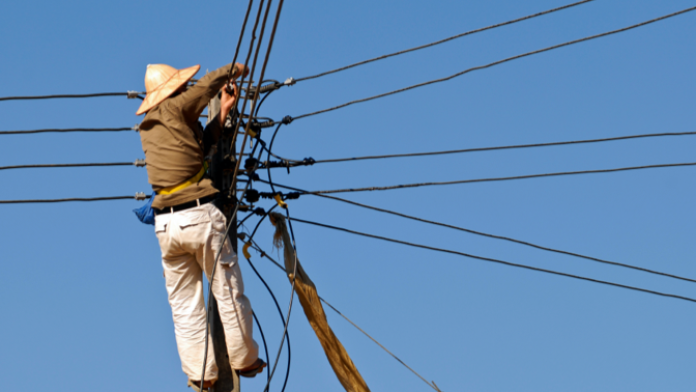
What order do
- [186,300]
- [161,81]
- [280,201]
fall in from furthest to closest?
[280,201] → [161,81] → [186,300]

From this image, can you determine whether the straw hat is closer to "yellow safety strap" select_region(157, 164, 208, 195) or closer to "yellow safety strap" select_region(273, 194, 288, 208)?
"yellow safety strap" select_region(157, 164, 208, 195)

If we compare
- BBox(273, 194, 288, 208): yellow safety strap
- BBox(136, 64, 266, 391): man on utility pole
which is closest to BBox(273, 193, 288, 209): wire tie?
BBox(273, 194, 288, 208): yellow safety strap

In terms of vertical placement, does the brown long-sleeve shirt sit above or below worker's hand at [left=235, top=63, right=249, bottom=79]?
below

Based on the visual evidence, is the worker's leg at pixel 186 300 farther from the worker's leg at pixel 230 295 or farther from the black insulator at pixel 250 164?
the black insulator at pixel 250 164

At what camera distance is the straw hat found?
801 cm

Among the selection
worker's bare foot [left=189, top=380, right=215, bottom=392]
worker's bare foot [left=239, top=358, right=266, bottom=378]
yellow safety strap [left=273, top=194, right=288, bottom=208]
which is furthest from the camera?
yellow safety strap [left=273, top=194, right=288, bottom=208]

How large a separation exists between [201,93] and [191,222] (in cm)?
103

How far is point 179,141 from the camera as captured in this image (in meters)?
7.77

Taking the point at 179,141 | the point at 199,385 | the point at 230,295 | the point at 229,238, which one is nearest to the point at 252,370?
the point at 199,385

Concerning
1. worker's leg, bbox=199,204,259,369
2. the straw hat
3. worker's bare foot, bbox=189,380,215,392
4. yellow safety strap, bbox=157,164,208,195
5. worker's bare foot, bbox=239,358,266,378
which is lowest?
worker's bare foot, bbox=189,380,215,392

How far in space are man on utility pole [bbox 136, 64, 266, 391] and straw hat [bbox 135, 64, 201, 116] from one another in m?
0.01

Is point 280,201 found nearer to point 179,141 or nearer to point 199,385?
point 179,141

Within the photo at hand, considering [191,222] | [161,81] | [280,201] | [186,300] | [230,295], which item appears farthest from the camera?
[280,201]

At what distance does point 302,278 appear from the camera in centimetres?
874
